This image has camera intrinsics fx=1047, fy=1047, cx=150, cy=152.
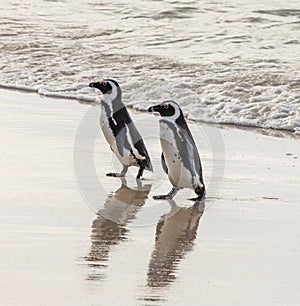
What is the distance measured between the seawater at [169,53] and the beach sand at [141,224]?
1.45 meters

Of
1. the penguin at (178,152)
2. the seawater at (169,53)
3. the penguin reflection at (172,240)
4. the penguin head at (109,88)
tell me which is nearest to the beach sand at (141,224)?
the penguin reflection at (172,240)

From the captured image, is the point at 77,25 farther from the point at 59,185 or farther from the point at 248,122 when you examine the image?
the point at 59,185

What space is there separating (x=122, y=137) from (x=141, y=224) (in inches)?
54.2

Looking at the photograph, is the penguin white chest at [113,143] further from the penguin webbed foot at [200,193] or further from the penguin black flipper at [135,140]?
the penguin webbed foot at [200,193]

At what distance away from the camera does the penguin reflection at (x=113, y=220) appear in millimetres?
4911

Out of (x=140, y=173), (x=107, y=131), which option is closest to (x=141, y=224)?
(x=140, y=173)

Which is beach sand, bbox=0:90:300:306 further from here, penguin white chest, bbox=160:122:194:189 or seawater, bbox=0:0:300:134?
seawater, bbox=0:0:300:134

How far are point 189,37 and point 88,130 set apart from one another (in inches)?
212

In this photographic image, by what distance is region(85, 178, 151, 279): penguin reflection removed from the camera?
16.1ft

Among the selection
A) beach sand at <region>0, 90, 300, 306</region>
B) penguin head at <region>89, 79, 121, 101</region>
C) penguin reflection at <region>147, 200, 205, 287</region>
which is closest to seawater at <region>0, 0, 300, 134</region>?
beach sand at <region>0, 90, 300, 306</region>

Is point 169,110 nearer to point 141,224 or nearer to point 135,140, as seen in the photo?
point 135,140

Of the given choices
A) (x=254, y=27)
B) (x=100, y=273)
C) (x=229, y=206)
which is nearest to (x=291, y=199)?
(x=229, y=206)

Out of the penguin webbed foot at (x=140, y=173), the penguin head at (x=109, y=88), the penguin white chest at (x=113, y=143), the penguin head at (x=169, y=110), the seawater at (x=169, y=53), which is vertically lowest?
the seawater at (x=169, y=53)

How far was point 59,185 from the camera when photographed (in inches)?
249
